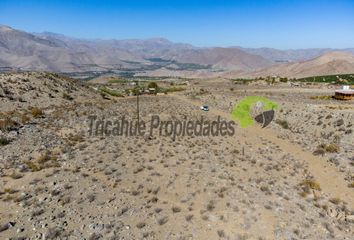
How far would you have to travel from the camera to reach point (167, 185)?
→ 832 inches

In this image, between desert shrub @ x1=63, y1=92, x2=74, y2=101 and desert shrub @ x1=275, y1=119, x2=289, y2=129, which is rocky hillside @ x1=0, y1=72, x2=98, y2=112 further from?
desert shrub @ x1=275, y1=119, x2=289, y2=129

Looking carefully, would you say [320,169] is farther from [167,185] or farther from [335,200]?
[167,185]

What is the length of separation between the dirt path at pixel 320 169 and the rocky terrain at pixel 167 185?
0.28ft

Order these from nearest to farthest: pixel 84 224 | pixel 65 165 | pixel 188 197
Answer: pixel 84 224 → pixel 188 197 → pixel 65 165

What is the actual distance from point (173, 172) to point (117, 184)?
4.64 m

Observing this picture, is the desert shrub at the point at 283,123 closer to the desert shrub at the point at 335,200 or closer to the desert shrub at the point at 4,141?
the desert shrub at the point at 335,200

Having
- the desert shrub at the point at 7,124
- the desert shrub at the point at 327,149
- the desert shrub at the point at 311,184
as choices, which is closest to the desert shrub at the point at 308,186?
the desert shrub at the point at 311,184

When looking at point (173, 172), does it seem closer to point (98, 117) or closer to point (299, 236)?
point (299, 236)

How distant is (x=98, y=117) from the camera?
139 ft

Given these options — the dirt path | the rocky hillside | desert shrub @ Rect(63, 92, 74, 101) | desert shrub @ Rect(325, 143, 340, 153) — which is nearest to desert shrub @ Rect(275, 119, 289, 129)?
the dirt path

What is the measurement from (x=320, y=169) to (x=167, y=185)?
14614 mm

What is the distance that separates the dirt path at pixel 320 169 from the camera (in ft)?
74.6

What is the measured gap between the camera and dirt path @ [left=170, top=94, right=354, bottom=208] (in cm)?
2273

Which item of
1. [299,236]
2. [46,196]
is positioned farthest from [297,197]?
[46,196]
